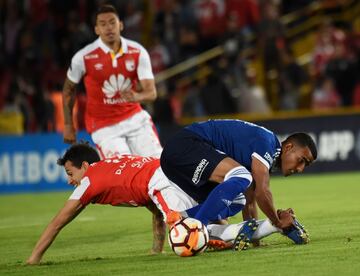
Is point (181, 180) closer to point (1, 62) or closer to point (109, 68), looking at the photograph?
point (109, 68)

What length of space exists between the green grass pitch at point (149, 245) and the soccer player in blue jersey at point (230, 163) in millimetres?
417

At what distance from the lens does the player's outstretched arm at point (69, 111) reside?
1169 cm

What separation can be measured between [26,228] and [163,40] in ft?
36.4

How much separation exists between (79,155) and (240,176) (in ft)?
5.32

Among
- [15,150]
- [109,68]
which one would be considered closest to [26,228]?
[109,68]

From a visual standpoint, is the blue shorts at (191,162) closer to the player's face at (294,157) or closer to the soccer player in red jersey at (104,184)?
the soccer player in red jersey at (104,184)

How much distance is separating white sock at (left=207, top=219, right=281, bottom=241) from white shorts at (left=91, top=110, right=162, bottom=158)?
254 cm

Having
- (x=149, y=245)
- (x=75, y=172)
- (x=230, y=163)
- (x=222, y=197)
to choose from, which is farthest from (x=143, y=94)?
(x=222, y=197)

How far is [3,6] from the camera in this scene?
24844 mm

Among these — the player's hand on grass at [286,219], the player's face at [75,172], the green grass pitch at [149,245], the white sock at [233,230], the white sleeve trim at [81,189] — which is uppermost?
the player's face at [75,172]

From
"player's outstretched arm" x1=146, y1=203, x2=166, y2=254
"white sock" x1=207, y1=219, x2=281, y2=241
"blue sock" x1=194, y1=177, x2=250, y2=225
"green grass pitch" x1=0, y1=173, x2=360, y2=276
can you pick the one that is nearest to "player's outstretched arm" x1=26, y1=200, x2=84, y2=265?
→ "green grass pitch" x1=0, y1=173, x2=360, y2=276

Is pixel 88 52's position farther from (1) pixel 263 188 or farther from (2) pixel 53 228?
(1) pixel 263 188

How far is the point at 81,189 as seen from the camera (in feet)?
29.5

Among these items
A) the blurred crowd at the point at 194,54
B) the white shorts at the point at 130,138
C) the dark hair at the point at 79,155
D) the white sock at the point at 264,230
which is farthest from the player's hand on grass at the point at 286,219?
the blurred crowd at the point at 194,54
